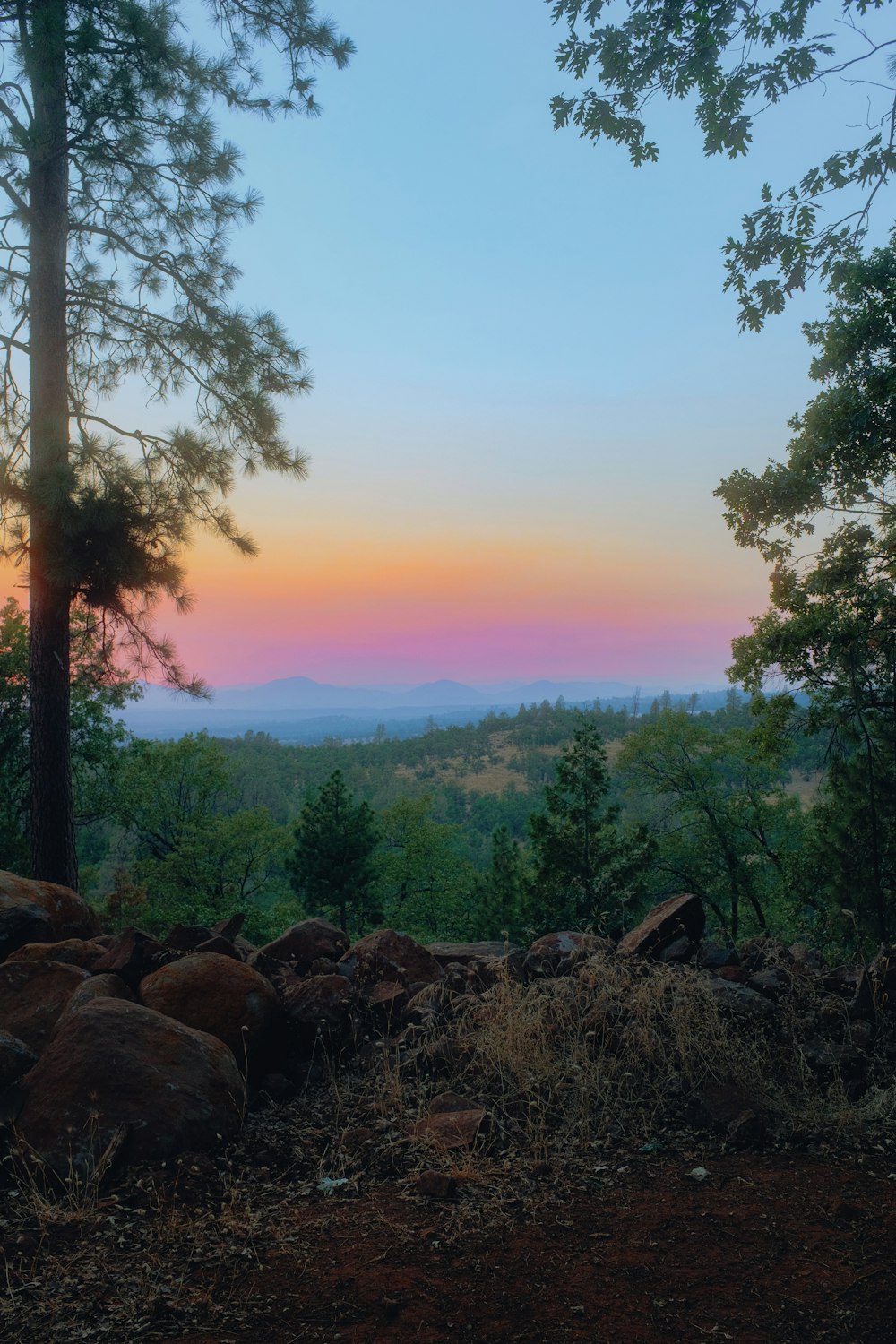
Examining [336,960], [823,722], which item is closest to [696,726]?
[823,722]

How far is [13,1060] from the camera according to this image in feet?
14.4

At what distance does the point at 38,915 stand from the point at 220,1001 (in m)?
2.10

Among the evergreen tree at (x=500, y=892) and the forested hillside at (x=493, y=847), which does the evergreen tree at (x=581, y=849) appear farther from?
the evergreen tree at (x=500, y=892)

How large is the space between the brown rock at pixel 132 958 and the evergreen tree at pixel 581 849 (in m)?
15.8

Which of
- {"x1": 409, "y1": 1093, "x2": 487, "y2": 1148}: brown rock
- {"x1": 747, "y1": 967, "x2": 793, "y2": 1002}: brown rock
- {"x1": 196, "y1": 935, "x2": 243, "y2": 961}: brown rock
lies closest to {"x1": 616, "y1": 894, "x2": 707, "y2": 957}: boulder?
{"x1": 747, "y1": 967, "x2": 793, "y2": 1002}: brown rock

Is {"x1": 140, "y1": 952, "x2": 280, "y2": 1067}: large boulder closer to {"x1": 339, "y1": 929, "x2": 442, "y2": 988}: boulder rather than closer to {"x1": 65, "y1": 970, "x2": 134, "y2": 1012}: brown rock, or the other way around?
{"x1": 65, "y1": 970, "x2": 134, "y2": 1012}: brown rock

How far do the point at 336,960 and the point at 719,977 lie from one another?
307cm

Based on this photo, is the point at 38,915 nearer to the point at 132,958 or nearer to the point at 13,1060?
the point at 132,958

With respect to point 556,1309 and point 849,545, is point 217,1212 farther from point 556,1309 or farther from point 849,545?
point 849,545

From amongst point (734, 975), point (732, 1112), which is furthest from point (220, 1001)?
point (734, 975)

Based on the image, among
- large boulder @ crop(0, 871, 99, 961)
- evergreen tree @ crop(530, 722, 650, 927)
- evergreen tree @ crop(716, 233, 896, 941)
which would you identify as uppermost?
evergreen tree @ crop(716, 233, 896, 941)

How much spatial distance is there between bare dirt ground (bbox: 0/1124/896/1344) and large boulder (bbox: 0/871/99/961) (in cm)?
275

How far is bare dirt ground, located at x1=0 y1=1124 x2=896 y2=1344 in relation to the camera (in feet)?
9.72

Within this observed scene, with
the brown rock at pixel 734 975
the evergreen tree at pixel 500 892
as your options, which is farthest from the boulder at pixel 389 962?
A: the evergreen tree at pixel 500 892
